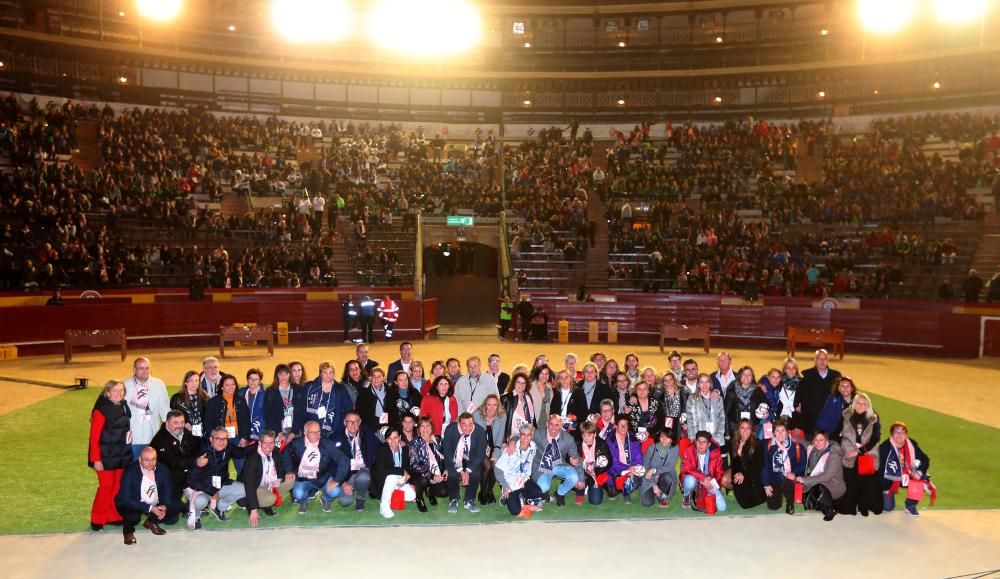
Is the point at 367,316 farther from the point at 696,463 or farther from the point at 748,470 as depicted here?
the point at 748,470

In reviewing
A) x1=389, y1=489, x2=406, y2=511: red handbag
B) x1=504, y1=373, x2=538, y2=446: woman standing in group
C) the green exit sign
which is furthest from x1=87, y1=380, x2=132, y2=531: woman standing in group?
the green exit sign

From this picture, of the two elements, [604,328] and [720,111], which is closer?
[604,328]

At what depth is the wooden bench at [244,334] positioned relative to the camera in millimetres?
23516

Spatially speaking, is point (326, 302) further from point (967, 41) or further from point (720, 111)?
point (967, 41)

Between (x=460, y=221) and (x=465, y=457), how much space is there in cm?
2598

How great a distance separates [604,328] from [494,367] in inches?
666

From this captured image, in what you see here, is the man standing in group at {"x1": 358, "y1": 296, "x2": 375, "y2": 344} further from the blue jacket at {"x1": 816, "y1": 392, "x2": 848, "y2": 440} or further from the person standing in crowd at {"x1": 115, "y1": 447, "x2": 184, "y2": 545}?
the blue jacket at {"x1": 816, "y1": 392, "x2": 848, "y2": 440}

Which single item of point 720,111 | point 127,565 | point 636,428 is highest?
point 720,111

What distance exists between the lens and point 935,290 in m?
29.2

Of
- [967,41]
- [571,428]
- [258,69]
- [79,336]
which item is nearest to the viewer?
[571,428]

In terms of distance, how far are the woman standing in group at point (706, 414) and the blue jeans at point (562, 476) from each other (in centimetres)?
182

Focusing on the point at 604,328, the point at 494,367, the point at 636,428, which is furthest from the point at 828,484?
the point at 604,328

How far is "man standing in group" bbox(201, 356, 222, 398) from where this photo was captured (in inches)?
430

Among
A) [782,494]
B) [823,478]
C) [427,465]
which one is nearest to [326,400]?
[427,465]
